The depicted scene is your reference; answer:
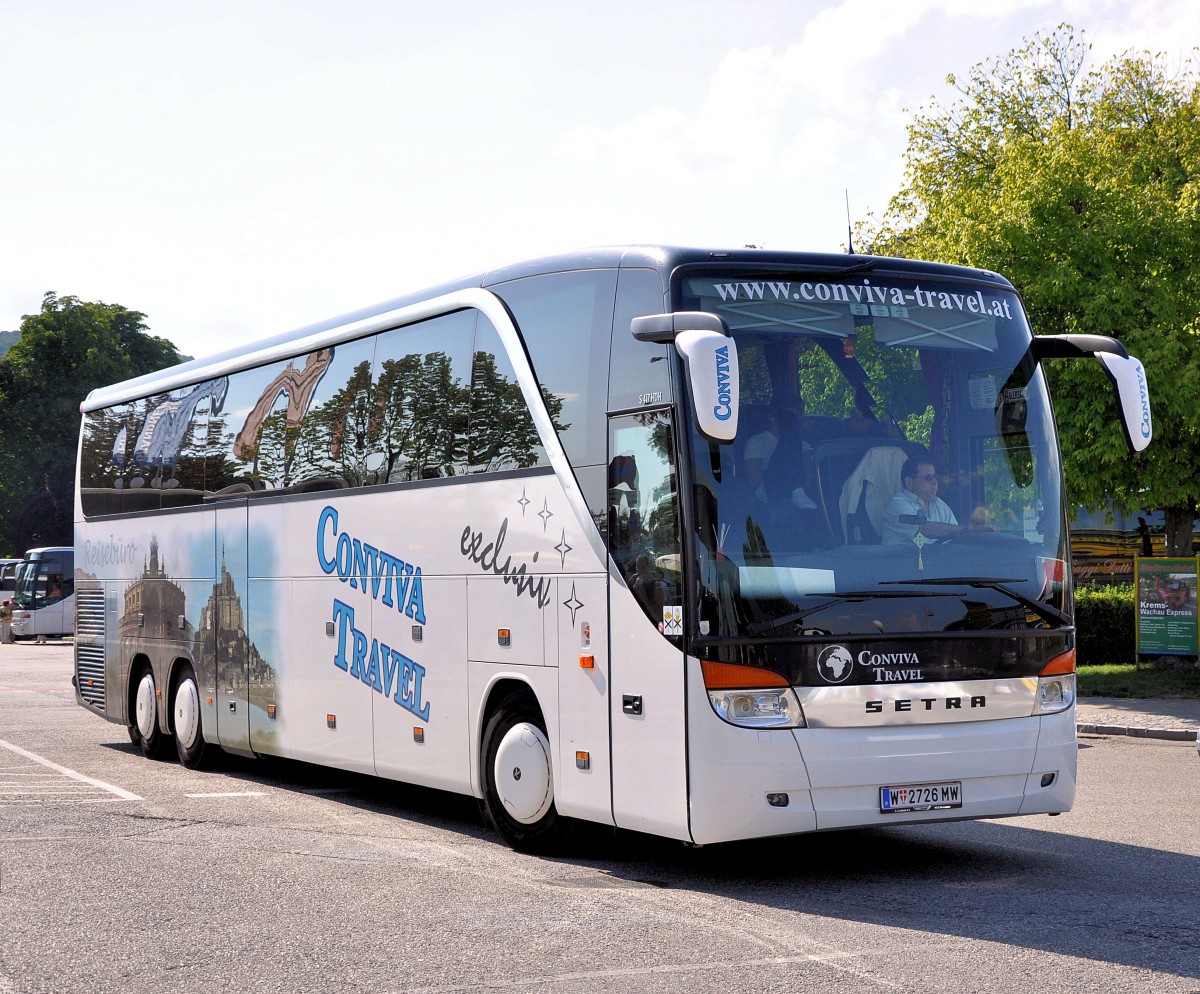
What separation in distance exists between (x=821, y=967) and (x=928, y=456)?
11.0ft

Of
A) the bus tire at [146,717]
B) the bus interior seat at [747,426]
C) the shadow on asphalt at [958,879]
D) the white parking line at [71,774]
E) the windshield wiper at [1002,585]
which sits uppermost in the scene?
the bus interior seat at [747,426]

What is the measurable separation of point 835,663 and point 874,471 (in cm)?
109

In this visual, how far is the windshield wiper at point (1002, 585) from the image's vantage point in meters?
8.91

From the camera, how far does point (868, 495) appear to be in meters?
8.81

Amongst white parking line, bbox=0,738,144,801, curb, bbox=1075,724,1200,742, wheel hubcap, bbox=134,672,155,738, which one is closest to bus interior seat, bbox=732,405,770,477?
white parking line, bbox=0,738,144,801

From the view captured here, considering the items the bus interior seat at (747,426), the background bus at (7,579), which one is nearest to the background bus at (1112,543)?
the bus interior seat at (747,426)

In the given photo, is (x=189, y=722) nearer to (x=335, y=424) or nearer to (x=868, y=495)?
(x=335, y=424)

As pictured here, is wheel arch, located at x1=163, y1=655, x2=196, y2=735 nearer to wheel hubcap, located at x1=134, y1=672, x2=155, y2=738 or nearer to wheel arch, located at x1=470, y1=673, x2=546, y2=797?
wheel hubcap, located at x1=134, y1=672, x2=155, y2=738

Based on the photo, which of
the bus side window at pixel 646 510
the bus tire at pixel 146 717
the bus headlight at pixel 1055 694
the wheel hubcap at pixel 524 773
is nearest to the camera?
the bus side window at pixel 646 510

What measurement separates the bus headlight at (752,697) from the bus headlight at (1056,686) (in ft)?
5.42

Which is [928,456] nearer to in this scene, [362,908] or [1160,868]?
[1160,868]

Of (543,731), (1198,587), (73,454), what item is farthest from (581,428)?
(73,454)

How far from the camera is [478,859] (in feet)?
32.0

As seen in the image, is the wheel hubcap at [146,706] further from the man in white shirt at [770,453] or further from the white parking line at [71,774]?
the man in white shirt at [770,453]
